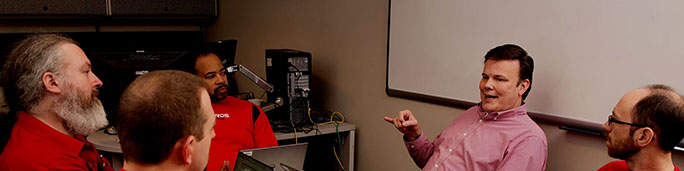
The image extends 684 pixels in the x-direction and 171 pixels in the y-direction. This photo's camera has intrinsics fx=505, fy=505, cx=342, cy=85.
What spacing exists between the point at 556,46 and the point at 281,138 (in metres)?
1.48

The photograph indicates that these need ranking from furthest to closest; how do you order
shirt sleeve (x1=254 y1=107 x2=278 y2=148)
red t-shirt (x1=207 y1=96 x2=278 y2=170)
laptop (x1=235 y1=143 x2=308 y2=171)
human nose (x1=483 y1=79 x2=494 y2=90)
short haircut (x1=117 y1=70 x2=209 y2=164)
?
shirt sleeve (x1=254 y1=107 x2=278 y2=148) → red t-shirt (x1=207 y1=96 x2=278 y2=170) → laptop (x1=235 y1=143 x2=308 y2=171) → human nose (x1=483 y1=79 x2=494 y2=90) → short haircut (x1=117 y1=70 x2=209 y2=164)

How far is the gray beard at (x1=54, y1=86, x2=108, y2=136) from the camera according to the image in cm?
157

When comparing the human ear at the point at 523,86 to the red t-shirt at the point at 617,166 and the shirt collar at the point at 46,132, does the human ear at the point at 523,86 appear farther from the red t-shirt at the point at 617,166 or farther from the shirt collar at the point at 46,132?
the shirt collar at the point at 46,132

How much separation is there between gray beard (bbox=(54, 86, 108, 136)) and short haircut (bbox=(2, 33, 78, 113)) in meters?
0.06

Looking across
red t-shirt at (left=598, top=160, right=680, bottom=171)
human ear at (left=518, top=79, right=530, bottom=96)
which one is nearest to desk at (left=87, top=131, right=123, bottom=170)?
human ear at (left=518, top=79, right=530, bottom=96)

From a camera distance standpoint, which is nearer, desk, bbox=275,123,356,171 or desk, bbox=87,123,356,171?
desk, bbox=87,123,356,171

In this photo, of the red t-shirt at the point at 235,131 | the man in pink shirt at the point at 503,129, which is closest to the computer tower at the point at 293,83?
the red t-shirt at the point at 235,131

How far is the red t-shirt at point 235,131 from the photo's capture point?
2.32 m

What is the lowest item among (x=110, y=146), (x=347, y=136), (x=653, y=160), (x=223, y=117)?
(x=347, y=136)

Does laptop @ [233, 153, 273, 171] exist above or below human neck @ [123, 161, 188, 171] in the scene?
below

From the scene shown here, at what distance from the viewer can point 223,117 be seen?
2.37m

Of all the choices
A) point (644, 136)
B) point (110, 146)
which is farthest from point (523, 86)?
point (110, 146)

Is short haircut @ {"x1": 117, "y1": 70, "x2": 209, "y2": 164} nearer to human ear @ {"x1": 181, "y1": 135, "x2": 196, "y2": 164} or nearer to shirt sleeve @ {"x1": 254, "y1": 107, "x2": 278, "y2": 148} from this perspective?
human ear @ {"x1": 181, "y1": 135, "x2": 196, "y2": 164}

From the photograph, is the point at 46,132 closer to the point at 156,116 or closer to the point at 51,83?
the point at 51,83
